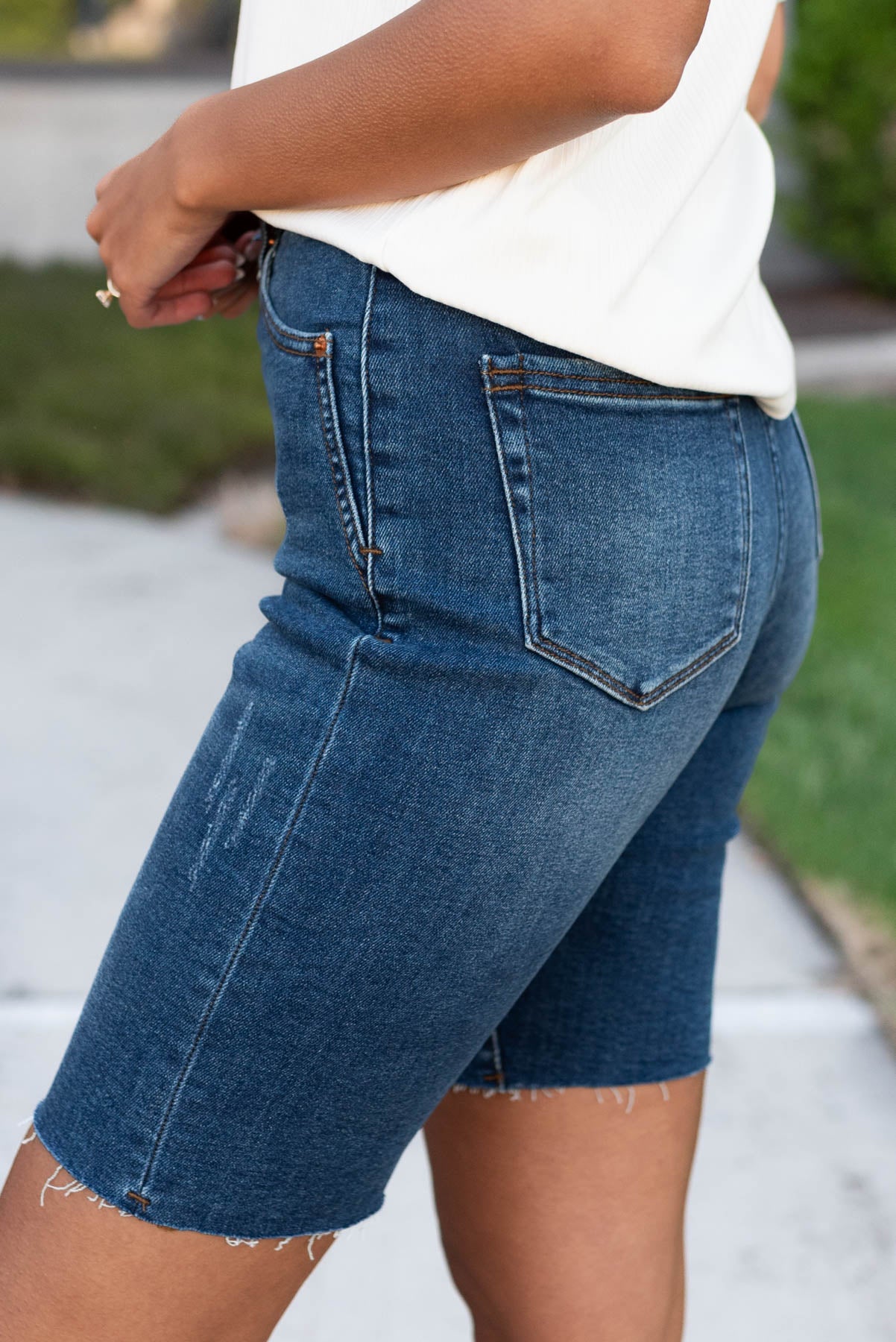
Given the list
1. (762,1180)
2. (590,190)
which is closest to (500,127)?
(590,190)

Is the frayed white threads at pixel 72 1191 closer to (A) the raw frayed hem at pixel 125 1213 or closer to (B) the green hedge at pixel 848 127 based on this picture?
(A) the raw frayed hem at pixel 125 1213

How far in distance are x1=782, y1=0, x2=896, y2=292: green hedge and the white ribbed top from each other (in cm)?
795

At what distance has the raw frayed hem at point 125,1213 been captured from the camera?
2.53ft

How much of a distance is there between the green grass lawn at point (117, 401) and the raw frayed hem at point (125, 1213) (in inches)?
155

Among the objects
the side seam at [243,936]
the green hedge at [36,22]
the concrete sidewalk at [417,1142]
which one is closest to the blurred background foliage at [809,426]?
the concrete sidewalk at [417,1142]

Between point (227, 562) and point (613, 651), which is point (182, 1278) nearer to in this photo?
point (613, 651)

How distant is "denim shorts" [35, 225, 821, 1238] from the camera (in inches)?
29.5

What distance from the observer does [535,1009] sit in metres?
1.06

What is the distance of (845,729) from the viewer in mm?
3082

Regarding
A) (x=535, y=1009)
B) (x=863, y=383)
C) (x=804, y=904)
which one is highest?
(x=535, y=1009)

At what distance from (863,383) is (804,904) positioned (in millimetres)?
4623

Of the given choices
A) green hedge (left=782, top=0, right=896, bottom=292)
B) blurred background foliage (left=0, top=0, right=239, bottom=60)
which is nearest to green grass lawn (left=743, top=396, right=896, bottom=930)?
green hedge (left=782, top=0, right=896, bottom=292)

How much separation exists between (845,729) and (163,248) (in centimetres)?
250

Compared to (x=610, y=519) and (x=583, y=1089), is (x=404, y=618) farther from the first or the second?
(x=583, y=1089)
